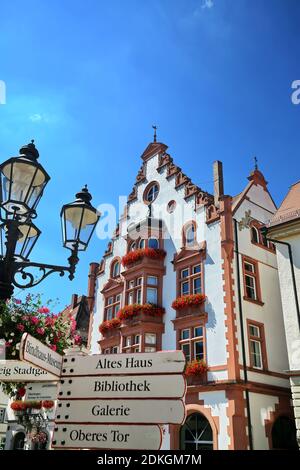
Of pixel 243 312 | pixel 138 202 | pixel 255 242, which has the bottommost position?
pixel 243 312

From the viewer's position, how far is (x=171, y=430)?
19750 mm

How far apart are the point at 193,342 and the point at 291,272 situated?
589 centimetres

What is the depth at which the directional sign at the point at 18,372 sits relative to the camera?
517cm

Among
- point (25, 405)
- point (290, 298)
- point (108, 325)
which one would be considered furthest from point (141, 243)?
point (25, 405)

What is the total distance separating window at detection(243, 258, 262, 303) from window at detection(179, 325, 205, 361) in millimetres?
2985

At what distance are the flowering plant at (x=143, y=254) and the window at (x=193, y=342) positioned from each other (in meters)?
4.68

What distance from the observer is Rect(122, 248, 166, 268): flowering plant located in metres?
24.1

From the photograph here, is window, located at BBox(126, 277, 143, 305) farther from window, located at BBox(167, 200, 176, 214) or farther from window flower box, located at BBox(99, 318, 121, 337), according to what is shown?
window, located at BBox(167, 200, 176, 214)

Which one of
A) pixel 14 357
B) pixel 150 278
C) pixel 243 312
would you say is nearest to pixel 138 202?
pixel 150 278

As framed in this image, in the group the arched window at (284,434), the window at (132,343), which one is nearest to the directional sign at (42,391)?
the arched window at (284,434)

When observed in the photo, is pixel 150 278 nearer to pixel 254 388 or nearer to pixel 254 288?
pixel 254 288

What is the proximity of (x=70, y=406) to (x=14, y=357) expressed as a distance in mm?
3349

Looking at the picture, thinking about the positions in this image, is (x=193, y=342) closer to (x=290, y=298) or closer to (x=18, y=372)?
(x=290, y=298)

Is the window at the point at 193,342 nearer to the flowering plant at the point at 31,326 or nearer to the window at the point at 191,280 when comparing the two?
the window at the point at 191,280
